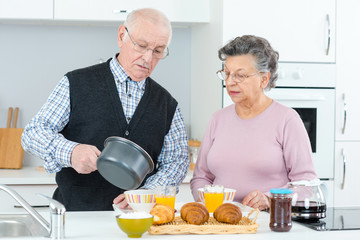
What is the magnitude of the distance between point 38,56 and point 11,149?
1.95ft

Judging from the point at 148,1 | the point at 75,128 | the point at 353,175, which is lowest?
the point at 353,175

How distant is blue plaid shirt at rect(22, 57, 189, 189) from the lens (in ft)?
6.34

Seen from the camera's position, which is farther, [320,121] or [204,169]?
[320,121]

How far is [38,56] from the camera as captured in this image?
11.5 ft

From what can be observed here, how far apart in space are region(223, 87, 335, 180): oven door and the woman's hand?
119 cm

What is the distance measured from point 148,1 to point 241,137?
1.27 meters

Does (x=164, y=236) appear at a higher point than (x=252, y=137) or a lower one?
lower

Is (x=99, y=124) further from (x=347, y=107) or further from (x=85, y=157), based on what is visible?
(x=347, y=107)

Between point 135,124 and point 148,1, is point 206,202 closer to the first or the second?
point 135,124

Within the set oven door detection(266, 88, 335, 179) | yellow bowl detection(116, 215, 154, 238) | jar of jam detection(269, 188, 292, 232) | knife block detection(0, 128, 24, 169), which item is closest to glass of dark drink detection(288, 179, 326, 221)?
jar of jam detection(269, 188, 292, 232)

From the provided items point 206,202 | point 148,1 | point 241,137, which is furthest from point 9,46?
point 206,202

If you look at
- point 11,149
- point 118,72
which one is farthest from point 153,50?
point 11,149

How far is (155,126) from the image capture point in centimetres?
215

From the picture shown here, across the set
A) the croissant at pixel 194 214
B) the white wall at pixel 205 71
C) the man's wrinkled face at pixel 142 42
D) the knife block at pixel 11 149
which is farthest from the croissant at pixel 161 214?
the knife block at pixel 11 149
